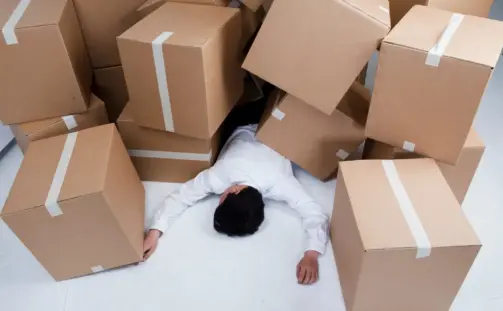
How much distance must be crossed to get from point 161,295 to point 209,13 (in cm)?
103

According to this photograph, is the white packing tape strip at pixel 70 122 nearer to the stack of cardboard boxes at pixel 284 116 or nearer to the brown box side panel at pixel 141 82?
the stack of cardboard boxes at pixel 284 116

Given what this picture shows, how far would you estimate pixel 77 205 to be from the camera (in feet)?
4.24

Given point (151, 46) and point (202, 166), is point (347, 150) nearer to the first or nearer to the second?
point (202, 166)

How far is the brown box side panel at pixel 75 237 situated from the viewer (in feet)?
4.25

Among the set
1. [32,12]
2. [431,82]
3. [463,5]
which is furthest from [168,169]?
[463,5]

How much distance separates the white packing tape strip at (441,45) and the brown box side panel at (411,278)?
53 centimetres

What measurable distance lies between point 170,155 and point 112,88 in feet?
1.68

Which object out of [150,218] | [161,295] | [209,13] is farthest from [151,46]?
[161,295]

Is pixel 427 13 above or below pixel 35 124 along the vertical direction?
→ above

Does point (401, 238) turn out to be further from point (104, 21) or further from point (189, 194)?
point (104, 21)

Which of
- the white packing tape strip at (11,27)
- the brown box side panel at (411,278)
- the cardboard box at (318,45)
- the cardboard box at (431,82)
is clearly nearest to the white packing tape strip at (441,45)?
the cardboard box at (431,82)

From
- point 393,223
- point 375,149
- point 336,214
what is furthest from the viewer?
point 375,149

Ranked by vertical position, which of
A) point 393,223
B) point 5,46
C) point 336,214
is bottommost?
point 336,214

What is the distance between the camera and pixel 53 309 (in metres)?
1.41
